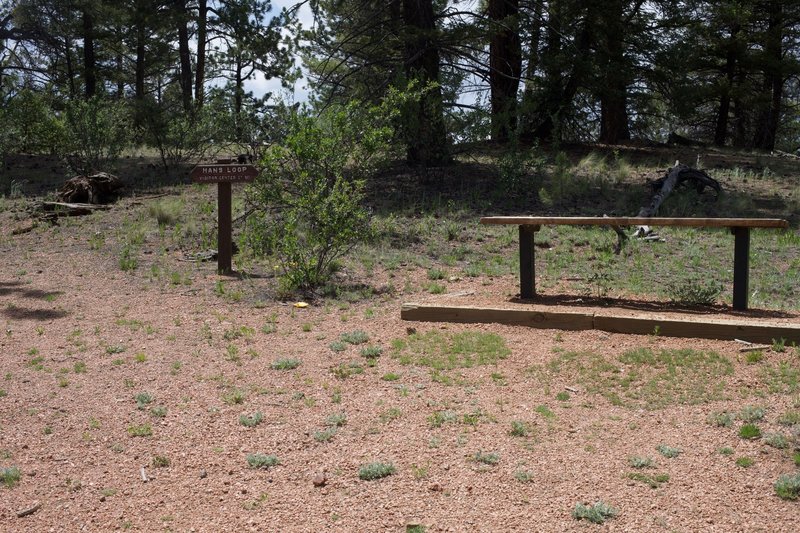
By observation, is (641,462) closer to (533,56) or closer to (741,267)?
(741,267)

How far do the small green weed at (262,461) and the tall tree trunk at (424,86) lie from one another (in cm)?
972

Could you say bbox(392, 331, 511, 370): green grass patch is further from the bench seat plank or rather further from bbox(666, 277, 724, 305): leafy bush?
bbox(666, 277, 724, 305): leafy bush

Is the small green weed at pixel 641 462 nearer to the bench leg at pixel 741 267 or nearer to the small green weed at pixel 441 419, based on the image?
the small green weed at pixel 441 419

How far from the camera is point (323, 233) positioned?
950 cm

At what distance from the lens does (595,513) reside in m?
4.04

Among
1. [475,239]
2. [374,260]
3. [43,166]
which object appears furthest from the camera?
[43,166]

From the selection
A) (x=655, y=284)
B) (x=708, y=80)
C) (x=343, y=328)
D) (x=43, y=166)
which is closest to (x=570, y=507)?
(x=343, y=328)

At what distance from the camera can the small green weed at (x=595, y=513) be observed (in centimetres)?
402

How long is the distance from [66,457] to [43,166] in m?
16.8

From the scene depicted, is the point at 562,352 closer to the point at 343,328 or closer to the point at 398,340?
the point at 398,340

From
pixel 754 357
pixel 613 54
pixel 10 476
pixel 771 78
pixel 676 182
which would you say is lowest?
pixel 10 476

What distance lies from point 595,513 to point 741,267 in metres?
4.18

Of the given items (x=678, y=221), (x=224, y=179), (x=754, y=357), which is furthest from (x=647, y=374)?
(x=224, y=179)

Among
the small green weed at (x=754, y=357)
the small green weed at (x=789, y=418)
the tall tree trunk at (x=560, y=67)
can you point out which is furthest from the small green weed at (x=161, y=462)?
the tall tree trunk at (x=560, y=67)
